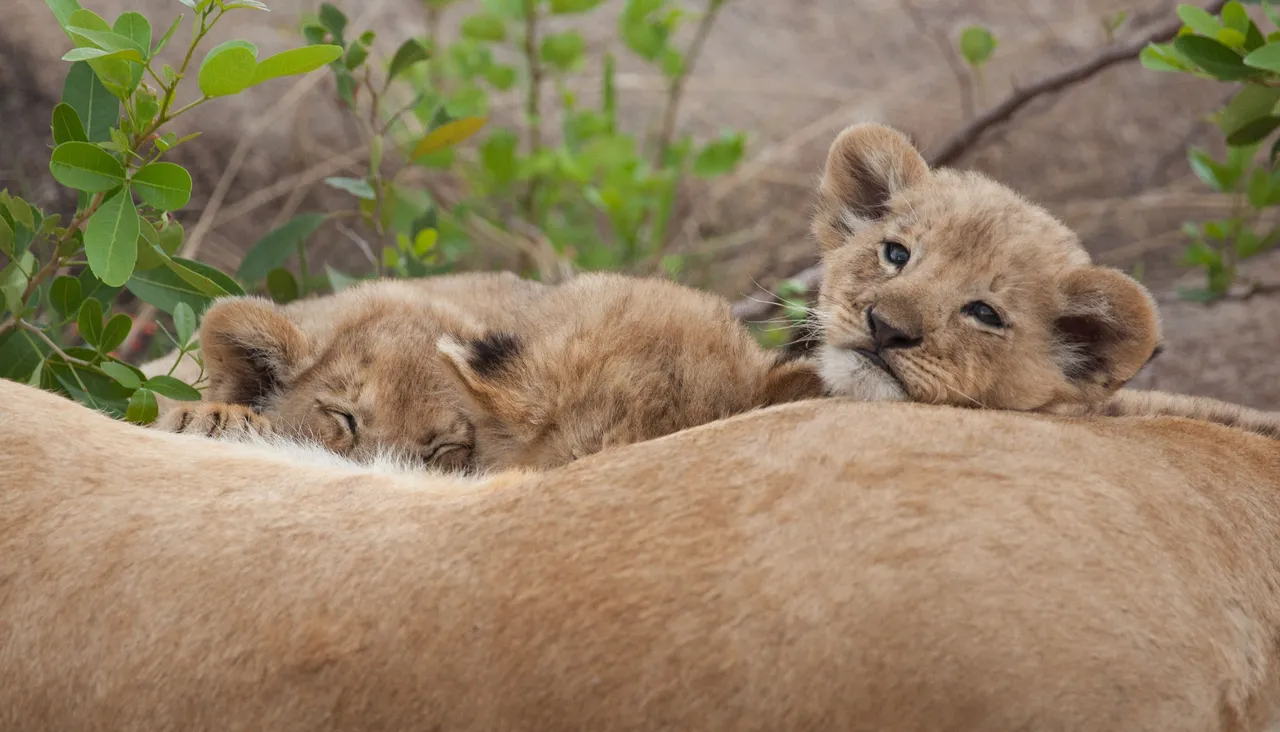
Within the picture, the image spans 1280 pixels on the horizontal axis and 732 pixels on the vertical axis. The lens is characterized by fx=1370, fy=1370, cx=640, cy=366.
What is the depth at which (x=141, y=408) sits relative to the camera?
2508 mm

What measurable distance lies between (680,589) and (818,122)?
4728mm

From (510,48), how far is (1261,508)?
4819 mm

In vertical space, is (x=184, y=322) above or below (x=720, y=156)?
above

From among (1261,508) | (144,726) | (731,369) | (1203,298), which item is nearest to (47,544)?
(144,726)

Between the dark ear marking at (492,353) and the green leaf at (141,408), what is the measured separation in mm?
623

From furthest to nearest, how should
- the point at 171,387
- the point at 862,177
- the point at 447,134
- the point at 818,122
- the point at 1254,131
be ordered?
the point at 818,122, the point at 447,134, the point at 1254,131, the point at 862,177, the point at 171,387

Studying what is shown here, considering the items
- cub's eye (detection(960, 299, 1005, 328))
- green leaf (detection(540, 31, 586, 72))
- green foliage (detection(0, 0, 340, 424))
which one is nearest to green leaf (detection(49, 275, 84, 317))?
green foliage (detection(0, 0, 340, 424))

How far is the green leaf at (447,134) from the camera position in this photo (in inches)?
138

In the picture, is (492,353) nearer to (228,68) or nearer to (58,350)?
Result: (228,68)

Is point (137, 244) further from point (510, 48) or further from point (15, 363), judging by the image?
point (510, 48)

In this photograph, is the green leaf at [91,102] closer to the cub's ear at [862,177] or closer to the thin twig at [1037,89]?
the cub's ear at [862,177]

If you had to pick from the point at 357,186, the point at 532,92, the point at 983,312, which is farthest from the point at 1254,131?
the point at 532,92

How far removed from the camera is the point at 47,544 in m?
1.87

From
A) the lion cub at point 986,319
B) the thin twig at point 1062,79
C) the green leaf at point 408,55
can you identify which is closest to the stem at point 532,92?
the green leaf at point 408,55
